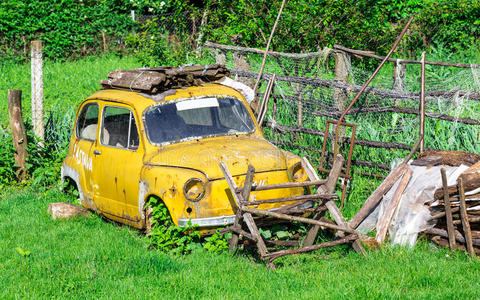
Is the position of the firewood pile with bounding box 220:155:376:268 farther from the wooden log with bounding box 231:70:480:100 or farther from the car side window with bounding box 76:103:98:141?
the car side window with bounding box 76:103:98:141

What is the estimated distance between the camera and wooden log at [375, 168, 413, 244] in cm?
637

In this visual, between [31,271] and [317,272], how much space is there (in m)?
2.72

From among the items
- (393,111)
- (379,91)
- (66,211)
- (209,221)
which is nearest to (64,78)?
(66,211)

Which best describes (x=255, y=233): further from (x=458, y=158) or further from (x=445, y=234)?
(x=458, y=158)

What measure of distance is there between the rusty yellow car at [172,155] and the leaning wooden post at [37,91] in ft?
7.70

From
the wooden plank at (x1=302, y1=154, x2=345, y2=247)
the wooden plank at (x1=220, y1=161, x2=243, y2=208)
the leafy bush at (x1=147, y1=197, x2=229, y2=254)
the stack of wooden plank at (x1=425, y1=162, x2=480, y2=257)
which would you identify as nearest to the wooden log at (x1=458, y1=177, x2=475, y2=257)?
the stack of wooden plank at (x1=425, y1=162, x2=480, y2=257)

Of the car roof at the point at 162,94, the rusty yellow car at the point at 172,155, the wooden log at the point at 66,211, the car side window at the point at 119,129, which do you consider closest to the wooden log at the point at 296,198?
the rusty yellow car at the point at 172,155

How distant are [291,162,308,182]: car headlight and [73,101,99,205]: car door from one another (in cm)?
258

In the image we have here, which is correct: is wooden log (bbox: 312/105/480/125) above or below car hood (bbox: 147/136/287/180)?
above

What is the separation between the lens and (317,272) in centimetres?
562

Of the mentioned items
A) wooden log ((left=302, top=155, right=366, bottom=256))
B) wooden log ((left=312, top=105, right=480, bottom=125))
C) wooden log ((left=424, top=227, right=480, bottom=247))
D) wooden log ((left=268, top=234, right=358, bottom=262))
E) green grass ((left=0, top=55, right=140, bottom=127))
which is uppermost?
wooden log ((left=312, top=105, right=480, bottom=125))

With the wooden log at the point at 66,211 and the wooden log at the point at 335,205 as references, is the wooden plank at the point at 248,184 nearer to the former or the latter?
the wooden log at the point at 335,205

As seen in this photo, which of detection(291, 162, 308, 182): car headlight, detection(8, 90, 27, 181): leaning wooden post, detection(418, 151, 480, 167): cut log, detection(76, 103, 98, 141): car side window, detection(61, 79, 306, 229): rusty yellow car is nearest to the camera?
detection(61, 79, 306, 229): rusty yellow car

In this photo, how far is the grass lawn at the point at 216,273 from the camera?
511cm
